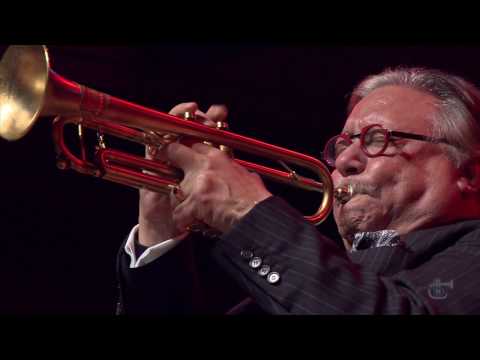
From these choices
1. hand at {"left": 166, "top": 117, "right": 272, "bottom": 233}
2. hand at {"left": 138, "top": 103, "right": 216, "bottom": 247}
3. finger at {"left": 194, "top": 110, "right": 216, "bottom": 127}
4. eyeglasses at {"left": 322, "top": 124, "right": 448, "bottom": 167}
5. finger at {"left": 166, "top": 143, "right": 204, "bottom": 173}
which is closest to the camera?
hand at {"left": 166, "top": 117, "right": 272, "bottom": 233}

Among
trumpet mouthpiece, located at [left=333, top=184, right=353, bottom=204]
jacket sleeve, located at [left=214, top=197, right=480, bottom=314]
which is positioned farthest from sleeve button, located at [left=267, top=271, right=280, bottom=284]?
trumpet mouthpiece, located at [left=333, top=184, right=353, bottom=204]

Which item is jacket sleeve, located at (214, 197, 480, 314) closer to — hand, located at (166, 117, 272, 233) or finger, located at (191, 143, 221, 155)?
hand, located at (166, 117, 272, 233)

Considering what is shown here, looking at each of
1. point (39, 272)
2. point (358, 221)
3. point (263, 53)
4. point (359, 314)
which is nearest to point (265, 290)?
point (359, 314)

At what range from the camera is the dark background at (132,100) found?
3213 millimetres

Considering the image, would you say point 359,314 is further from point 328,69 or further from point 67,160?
point 328,69

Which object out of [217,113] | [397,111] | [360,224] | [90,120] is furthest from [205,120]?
[397,111]

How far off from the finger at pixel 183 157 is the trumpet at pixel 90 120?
93 mm

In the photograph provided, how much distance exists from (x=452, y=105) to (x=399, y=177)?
16.1 inches

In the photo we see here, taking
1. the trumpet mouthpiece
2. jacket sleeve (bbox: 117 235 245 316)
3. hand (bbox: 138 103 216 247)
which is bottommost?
jacket sleeve (bbox: 117 235 245 316)

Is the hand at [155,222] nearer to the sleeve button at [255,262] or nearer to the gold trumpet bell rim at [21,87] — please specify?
the gold trumpet bell rim at [21,87]

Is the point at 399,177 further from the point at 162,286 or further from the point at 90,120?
the point at 90,120

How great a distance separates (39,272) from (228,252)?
199cm

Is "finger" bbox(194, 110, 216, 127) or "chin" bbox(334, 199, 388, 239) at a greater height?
"finger" bbox(194, 110, 216, 127)

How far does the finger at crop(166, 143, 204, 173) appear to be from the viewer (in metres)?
1.76
